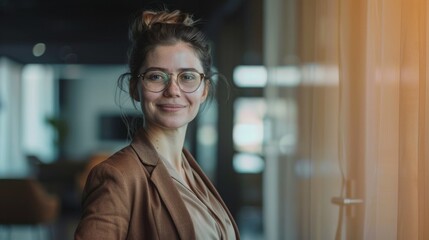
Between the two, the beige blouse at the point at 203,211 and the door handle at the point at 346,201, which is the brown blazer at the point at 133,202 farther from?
the door handle at the point at 346,201

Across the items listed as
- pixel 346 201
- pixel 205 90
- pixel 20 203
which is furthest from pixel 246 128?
pixel 205 90

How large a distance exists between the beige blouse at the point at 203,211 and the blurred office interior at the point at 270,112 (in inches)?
13.2

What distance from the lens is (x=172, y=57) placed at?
140 centimetres

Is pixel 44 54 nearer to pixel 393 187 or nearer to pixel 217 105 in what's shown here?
pixel 217 105

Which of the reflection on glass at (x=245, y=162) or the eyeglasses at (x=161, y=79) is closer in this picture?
the eyeglasses at (x=161, y=79)

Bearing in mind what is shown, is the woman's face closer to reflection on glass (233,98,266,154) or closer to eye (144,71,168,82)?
eye (144,71,168,82)

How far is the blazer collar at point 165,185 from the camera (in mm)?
1330

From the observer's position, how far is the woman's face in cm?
139

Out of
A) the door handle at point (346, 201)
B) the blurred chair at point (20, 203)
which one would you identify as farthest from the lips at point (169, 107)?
the blurred chair at point (20, 203)

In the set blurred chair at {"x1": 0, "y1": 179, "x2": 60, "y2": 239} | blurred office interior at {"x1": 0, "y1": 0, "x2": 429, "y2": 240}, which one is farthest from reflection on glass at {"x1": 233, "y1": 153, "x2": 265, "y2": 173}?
blurred chair at {"x1": 0, "y1": 179, "x2": 60, "y2": 239}

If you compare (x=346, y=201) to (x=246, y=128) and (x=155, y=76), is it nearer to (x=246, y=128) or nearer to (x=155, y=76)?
(x=155, y=76)

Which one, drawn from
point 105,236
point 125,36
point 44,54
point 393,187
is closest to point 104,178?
point 105,236

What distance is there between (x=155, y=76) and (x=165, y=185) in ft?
0.79

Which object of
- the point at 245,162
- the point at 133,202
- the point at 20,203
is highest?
the point at 133,202
